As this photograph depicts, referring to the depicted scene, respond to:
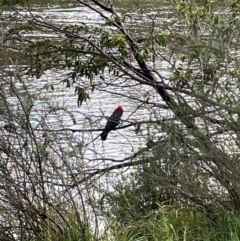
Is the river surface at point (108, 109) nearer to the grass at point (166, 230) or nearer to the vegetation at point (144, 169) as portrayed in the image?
the vegetation at point (144, 169)

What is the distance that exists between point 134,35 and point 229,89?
3.28 meters

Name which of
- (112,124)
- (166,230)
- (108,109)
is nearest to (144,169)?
(166,230)

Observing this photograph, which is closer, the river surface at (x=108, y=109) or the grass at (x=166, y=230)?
the grass at (x=166, y=230)

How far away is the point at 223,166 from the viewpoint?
→ 5055 millimetres

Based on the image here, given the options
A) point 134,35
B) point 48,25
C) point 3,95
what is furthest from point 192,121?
point 134,35

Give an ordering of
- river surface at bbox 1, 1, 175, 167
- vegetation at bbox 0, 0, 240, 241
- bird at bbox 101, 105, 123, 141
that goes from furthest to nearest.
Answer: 1. bird at bbox 101, 105, 123, 141
2. river surface at bbox 1, 1, 175, 167
3. vegetation at bbox 0, 0, 240, 241

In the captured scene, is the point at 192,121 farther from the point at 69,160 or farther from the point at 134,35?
the point at 134,35

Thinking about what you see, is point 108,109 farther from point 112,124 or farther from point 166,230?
point 166,230

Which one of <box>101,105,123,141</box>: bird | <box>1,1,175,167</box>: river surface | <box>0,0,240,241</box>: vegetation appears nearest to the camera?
<box>0,0,240,241</box>: vegetation

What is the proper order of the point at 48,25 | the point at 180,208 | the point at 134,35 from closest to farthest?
the point at 180,208, the point at 48,25, the point at 134,35

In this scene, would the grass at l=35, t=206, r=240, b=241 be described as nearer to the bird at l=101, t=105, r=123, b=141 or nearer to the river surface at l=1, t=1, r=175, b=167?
the river surface at l=1, t=1, r=175, b=167

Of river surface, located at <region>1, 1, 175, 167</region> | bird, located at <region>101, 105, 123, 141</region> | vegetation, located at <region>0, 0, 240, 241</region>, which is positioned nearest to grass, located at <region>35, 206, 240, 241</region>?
vegetation, located at <region>0, 0, 240, 241</region>

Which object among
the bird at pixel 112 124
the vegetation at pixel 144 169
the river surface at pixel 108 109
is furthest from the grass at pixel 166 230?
the bird at pixel 112 124

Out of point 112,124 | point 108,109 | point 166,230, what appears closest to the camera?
point 166,230
